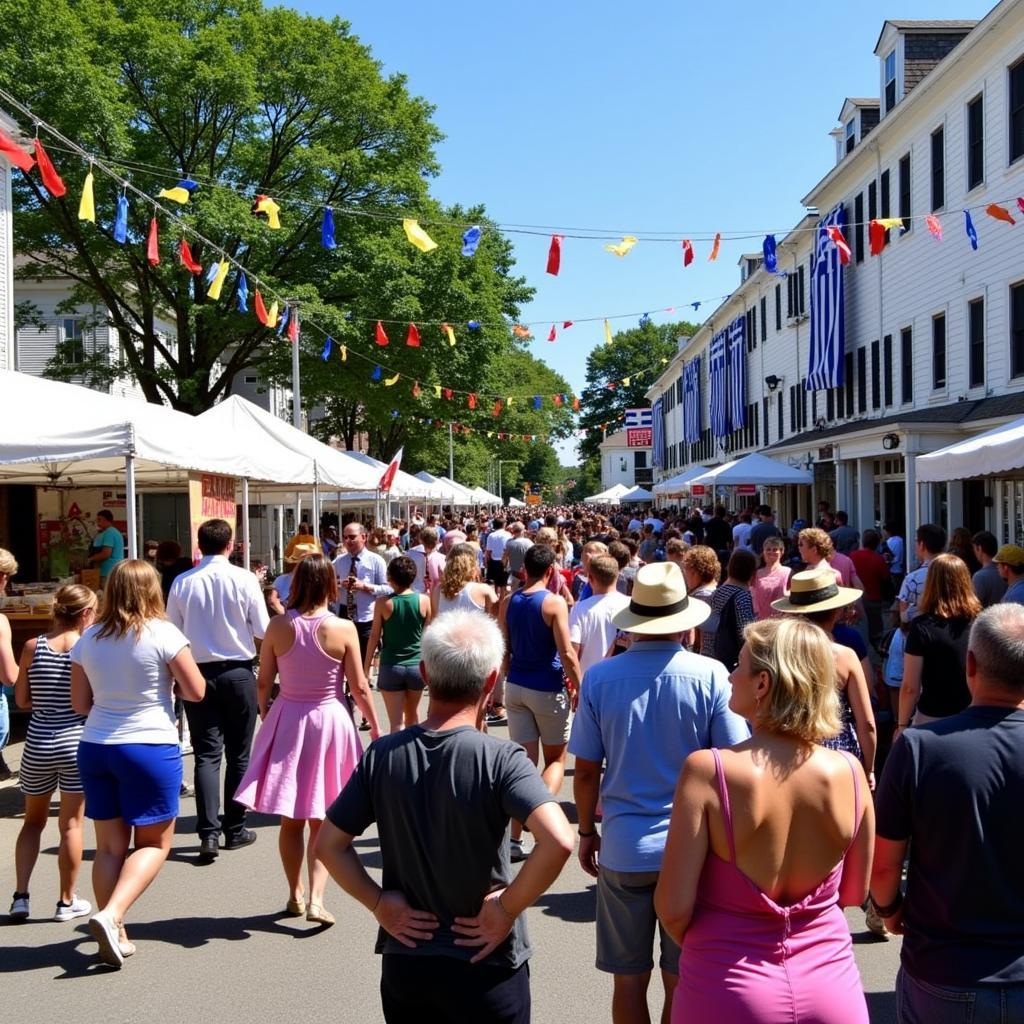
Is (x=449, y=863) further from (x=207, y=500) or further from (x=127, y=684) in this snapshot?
(x=207, y=500)

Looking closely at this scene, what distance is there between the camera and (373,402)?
105 ft

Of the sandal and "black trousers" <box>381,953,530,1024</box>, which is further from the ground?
"black trousers" <box>381,953,530,1024</box>

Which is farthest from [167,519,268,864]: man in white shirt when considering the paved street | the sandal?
the sandal

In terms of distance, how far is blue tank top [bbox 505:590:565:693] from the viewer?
698 centimetres

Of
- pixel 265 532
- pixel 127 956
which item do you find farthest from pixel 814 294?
pixel 127 956

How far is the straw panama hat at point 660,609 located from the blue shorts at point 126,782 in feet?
8.01

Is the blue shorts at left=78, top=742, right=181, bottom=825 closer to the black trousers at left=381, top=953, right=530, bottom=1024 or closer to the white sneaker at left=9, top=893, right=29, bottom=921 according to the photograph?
the white sneaker at left=9, top=893, right=29, bottom=921

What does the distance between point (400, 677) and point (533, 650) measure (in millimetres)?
1608

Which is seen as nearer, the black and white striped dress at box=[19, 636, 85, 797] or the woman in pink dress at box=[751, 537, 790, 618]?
the black and white striped dress at box=[19, 636, 85, 797]

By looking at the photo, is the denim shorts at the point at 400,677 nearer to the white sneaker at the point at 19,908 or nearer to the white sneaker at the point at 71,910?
the white sneaker at the point at 71,910

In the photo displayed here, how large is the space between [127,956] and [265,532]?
94.3ft

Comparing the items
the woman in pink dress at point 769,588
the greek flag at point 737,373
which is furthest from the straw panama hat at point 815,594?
the greek flag at point 737,373

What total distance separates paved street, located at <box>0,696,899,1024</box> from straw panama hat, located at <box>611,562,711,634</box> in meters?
1.69

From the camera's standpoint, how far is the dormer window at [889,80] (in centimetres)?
2452
